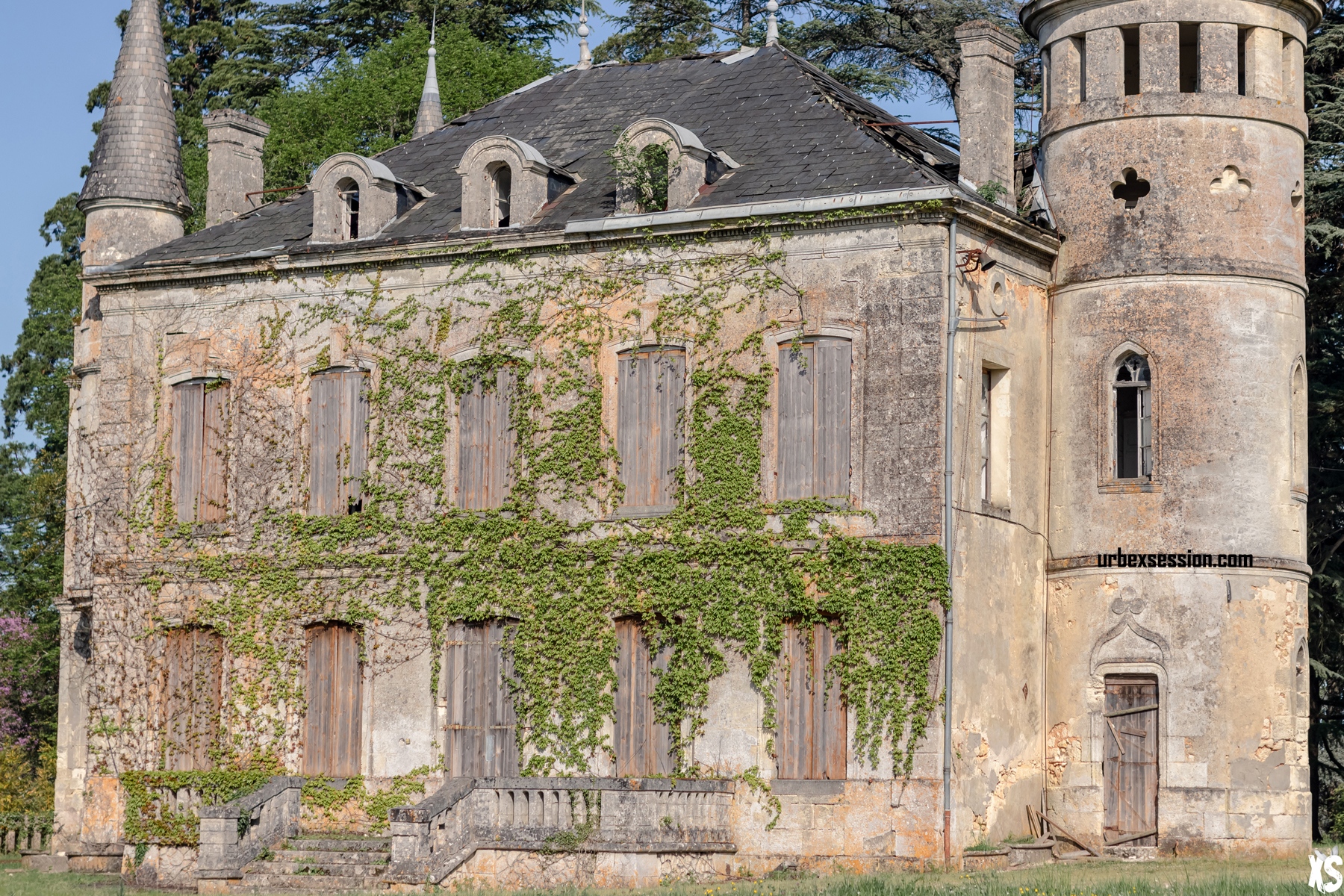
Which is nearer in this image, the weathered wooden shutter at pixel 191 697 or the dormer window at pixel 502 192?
the dormer window at pixel 502 192

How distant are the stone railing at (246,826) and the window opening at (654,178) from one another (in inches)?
345

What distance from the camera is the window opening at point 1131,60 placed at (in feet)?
86.4

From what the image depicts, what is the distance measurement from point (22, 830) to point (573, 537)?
11.9 meters

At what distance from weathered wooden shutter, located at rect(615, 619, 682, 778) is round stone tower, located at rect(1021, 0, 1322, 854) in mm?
5066

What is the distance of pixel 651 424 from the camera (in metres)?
25.1

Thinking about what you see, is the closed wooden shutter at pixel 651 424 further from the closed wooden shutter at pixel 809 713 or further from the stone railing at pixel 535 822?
the stone railing at pixel 535 822

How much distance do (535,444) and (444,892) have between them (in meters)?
6.57

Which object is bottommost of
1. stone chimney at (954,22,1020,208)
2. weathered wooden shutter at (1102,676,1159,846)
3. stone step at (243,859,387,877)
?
stone step at (243,859,387,877)

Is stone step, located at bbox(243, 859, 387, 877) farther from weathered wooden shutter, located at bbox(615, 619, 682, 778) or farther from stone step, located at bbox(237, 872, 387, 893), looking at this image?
weathered wooden shutter, located at bbox(615, 619, 682, 778)

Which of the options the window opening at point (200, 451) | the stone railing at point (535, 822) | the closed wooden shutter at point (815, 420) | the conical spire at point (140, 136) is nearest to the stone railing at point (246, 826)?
the stone railing at point (535, 822)

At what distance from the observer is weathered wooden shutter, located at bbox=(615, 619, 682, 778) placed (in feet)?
79.9

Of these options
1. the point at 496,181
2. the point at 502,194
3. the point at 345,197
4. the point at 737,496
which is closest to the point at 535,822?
the point at 737,496

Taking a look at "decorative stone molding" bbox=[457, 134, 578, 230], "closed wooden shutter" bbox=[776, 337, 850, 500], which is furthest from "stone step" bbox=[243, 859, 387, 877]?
"decorative stone molding" bbox=[457, 134, 578, 230]

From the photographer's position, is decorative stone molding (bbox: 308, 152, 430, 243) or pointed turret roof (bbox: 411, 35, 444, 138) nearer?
decorative stone molding (bbox: 308, 152, 430, 243)
